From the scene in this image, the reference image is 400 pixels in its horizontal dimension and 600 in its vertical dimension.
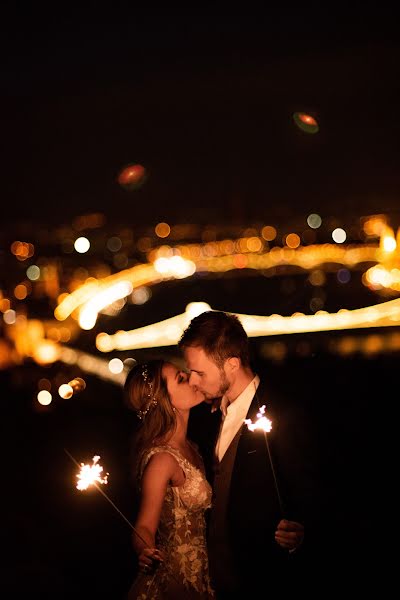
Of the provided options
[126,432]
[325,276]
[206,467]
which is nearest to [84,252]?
[325,276]

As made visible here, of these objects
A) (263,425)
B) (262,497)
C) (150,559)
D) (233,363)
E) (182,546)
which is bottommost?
(150,559)

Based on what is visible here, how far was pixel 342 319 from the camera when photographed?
33531mm

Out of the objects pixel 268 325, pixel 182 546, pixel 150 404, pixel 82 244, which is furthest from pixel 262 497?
pixel 82 244

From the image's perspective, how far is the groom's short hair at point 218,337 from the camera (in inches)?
168

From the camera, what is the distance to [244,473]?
13.3 ft

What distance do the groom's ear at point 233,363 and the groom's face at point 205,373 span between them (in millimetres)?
45

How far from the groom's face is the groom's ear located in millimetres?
45

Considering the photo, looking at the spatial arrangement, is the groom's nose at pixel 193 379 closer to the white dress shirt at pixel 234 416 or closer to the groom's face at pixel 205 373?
the groom's face at pixel 205 373

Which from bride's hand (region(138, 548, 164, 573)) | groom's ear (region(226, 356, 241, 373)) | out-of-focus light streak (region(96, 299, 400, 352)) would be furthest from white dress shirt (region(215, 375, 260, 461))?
out-of-focus light streak (region(96, 299, 400, 352))

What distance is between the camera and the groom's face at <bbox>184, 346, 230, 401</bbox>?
14.0 ft

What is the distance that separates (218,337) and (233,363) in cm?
16

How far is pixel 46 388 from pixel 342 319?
51.4 feet

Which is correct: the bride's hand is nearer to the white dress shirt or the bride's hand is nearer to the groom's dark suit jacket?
the groom's dark suit jacket

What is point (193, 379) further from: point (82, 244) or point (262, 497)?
point (82, 244)
